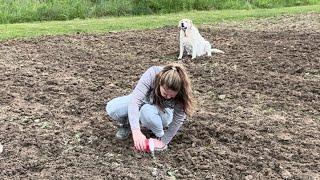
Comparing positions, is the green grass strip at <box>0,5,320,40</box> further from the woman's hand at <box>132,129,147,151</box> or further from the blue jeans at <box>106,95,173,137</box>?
the woman's hand at <box>132,129,147,151</box>

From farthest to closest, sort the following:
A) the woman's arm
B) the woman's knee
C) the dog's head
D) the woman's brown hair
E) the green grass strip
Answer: the green grass strip, the dog's head, the woman's knee, the woman's arm, the woman's brown hair

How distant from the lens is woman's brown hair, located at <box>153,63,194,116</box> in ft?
15.3

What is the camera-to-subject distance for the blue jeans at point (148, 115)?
16.7ft

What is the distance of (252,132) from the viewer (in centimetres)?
565

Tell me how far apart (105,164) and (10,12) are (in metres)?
9.71

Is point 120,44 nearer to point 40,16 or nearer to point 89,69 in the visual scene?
point 89,69

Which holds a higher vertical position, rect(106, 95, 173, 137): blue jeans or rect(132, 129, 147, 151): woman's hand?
rect(106, 95, 173, 137): blue jeans

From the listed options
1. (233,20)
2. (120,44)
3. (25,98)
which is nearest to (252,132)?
(25,98)

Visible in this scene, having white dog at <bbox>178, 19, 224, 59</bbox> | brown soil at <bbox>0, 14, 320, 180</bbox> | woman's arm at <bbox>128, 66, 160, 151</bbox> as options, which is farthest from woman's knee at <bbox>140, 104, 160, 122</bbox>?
white dog at <bbox>178, 19, 224, 59</bbox>

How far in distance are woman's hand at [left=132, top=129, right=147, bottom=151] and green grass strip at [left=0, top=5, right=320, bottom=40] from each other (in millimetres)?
6474

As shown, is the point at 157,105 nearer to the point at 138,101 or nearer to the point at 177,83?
the point at 138,101

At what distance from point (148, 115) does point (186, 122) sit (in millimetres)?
942

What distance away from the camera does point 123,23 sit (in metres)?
12.6

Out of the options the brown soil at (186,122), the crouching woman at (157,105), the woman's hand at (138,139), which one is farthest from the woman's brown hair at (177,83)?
the brown soil at (186,122)
